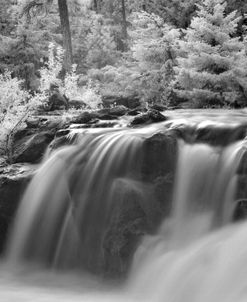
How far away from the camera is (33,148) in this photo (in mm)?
9859

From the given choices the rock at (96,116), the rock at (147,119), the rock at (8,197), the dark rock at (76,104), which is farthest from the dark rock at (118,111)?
the dark rock at (76,104)

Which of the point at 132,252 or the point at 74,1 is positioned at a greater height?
the point at 74,1

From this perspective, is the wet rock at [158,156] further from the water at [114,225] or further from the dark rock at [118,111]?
the dark rock at [118,111]

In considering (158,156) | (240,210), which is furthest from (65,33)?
(240,210)

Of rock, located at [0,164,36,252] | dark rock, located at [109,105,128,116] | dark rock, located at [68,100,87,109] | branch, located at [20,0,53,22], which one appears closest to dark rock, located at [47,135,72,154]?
rock, located at [0,164,36,252]

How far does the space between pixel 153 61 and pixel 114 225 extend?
11187 mm

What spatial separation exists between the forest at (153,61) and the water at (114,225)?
3027 mm

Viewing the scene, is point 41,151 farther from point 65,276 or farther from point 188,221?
point 188,221

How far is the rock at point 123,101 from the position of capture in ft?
60.6

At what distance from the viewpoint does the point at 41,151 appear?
985 centimetres

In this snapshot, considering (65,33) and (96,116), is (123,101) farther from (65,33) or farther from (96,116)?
(96,116)

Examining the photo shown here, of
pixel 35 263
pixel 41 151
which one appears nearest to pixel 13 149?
pixel 41 151

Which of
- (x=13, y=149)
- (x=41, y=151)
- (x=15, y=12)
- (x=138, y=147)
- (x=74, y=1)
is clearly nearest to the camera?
(x=138, y=147)

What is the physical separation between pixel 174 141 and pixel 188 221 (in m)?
1.47
